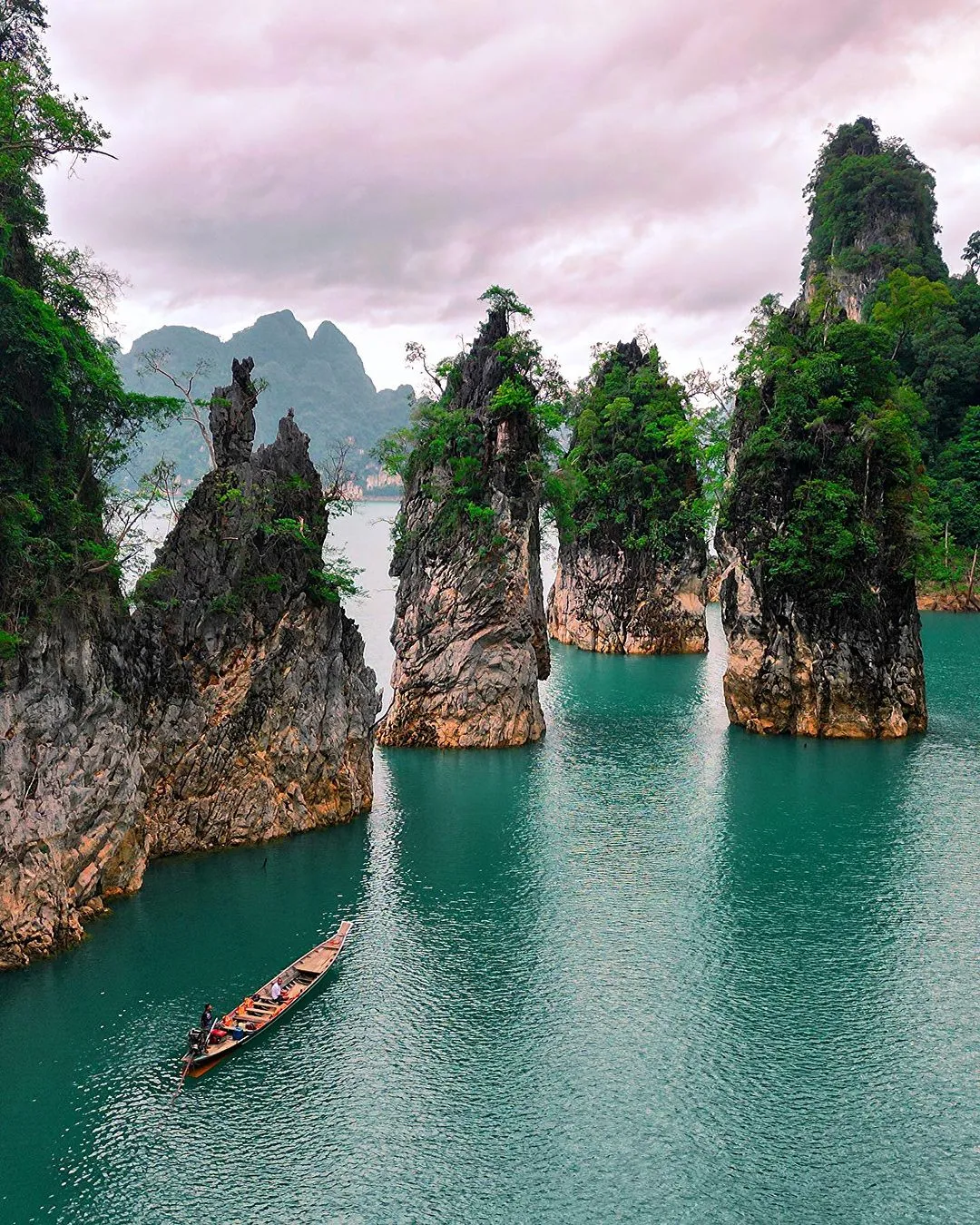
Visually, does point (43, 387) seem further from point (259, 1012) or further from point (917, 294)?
point (917, 294)

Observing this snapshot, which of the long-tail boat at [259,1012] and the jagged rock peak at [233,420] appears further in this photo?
the jagged rock peak at [233,420]

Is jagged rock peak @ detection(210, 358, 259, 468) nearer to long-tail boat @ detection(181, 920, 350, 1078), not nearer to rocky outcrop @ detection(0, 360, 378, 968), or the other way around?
rocky outcrop @ detection(0, 360, 378, 968)

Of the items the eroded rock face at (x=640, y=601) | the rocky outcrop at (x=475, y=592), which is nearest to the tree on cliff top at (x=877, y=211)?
the eroded rock face at (x=640, y=601)

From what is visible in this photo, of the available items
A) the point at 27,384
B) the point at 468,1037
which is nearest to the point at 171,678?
the point at 27,384

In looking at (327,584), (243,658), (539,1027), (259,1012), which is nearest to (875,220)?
(327,584)

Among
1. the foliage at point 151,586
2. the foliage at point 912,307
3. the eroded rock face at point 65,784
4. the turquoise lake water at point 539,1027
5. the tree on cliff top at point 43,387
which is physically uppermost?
the foliage at point 912,307

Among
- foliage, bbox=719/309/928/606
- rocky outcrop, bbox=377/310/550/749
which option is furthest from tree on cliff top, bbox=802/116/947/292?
rocky outcrop, bbox=377/310/550/749

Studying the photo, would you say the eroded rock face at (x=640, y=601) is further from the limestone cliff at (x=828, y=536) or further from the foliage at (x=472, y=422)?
the foliage at (x=472, y=422)

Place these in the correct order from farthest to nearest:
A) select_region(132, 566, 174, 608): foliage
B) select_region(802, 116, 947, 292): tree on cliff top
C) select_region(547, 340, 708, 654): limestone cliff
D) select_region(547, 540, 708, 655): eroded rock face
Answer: select_region(802, 116, 947, 292): tree on cliff top < select_region(547, 540, 708, 655): eroded rock face < select_region(547, 340, 708, 654): limestone cliff < select_region(132, 566, 174, 608): foliage
